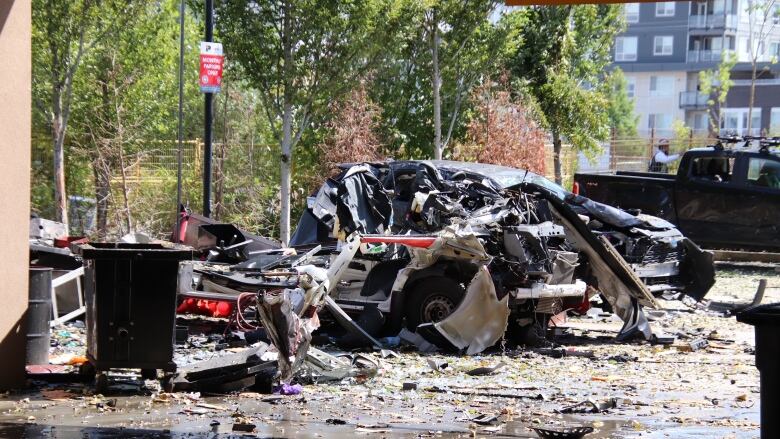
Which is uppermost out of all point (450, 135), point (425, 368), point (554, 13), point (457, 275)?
point (554, 13)

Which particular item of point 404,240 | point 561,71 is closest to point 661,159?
point 561,71

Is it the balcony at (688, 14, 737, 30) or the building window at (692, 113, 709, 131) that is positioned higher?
the balcony at (688, 14, 737, 30)

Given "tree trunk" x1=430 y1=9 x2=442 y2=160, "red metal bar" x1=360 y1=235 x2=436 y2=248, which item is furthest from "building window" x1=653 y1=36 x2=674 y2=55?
"red metal bar" x1=360 y1=235 x2=436 y2=248

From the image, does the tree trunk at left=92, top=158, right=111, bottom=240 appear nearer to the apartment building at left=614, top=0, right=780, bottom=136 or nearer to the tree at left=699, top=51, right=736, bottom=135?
the tree at left=699, top=51, right=736, bottom=135

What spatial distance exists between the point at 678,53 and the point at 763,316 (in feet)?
247

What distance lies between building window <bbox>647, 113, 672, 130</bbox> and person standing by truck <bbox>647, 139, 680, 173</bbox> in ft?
136

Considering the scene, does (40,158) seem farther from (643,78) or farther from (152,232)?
(643,78)

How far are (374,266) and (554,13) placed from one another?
15864mm

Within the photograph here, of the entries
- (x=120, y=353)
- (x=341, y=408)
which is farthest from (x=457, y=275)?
(x=120, y=353)

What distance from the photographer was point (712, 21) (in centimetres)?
7550

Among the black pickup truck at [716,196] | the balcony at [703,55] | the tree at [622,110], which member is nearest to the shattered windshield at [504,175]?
the black pickup truck at [716,196]

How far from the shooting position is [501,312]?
1098 centimetres

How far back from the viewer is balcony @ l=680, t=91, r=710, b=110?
74438 millimetres

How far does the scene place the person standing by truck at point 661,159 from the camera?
28416 mm
